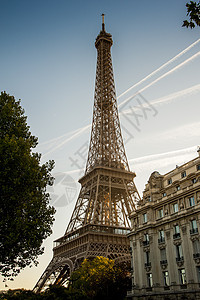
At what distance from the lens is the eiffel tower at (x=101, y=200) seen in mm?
62500

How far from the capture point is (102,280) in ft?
165

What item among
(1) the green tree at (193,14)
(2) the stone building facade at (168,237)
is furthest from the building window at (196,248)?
(1) the green tree at (193,14)

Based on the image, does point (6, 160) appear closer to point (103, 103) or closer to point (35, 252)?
point (35, 252)

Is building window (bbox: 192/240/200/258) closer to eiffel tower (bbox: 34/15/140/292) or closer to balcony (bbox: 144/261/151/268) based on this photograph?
balcony (bbox: 144/261/151/268)

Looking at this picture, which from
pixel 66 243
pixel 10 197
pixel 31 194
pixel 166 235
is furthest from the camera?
pixel 66 243

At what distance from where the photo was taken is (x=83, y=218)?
71938 millimetres

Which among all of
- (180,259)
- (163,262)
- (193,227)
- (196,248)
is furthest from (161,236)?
(196,248)

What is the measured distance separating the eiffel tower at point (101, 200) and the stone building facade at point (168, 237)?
15.5 m

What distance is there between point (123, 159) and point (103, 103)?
852 inches

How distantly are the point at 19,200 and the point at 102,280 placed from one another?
105 ft

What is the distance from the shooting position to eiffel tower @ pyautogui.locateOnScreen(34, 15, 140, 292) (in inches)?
2461

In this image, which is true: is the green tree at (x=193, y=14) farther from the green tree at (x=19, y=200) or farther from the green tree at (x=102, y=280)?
the green tree at (x=102, y=280)

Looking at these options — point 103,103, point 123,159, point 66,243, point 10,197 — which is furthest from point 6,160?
point 103,103

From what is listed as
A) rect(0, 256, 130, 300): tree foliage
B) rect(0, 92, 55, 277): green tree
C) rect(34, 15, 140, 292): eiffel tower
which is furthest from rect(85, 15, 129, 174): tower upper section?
rect(0, 92, 55, 277): green tree
